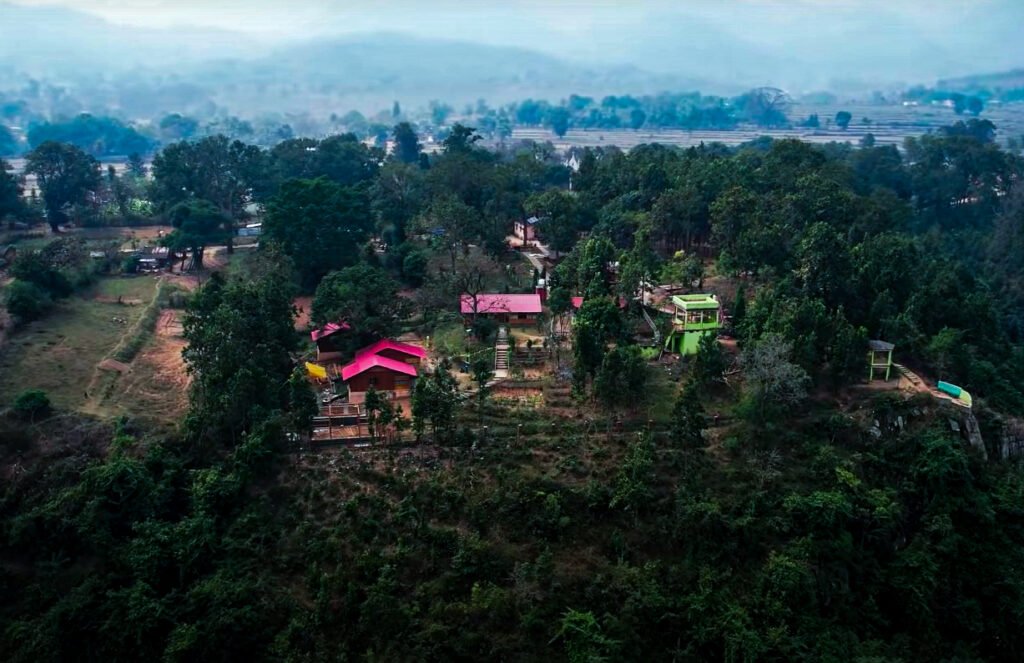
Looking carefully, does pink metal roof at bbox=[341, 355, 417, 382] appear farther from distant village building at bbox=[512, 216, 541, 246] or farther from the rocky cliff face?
the rocky cliff face

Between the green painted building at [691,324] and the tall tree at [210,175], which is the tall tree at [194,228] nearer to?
the tall tree at [210,175]

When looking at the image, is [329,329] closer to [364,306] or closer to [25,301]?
[364,306]

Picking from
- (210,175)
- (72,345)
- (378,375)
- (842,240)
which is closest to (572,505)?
(378,375)

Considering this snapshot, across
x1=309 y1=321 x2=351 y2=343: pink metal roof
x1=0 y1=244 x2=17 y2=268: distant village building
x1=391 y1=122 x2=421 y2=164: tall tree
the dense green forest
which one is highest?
x1=391 y1=122 x2=421 y2=164: tall tree

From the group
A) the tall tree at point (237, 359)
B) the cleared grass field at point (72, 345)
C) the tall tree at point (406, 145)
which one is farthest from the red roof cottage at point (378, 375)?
the tall tree at point (406, 145)

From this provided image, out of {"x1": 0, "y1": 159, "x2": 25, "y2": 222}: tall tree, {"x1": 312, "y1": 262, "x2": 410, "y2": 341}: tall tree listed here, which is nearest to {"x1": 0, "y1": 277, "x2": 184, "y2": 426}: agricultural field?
{"x1": 312, "y1": 262, "x2": 410, "y2": 341}: tall tree
